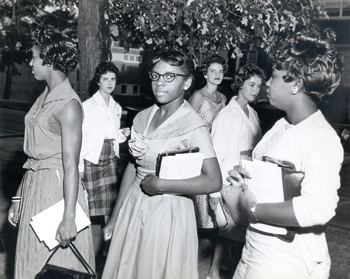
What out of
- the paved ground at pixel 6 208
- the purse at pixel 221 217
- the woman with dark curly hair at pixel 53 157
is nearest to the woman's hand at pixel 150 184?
the woman with dark curly hair at pixel 53 157

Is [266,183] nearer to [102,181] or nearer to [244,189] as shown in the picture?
[244,189]

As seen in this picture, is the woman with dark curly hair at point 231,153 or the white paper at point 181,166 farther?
the woman with dark curly hair at point 231,153

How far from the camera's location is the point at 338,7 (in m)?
19.8

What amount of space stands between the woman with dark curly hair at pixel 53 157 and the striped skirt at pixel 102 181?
2.14 meters

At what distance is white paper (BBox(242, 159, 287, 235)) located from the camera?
2021 mm

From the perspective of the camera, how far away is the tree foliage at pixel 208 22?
7.45 metres

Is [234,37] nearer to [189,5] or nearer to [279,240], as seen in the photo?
[189,5]

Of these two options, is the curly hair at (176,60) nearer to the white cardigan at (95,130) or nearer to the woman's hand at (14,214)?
the woman's hand at (14,214)

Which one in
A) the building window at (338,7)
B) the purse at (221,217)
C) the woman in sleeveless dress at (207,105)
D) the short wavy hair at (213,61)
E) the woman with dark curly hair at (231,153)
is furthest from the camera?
the building window at (338,7)

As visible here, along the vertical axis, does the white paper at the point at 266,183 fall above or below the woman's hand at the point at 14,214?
above

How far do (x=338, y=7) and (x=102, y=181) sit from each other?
1787 cm

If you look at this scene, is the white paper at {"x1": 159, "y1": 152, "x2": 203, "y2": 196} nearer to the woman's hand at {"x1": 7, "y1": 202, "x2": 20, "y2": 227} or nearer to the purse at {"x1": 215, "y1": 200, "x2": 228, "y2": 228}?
the woman's hand at {"x1": 7, "y1": 202, "x2": 20, "y2": 227}

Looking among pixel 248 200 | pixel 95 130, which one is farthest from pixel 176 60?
pixel 95 130

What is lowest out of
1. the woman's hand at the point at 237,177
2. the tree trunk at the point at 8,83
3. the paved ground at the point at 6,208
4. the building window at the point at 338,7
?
the tree trunk at the point at 8,83
